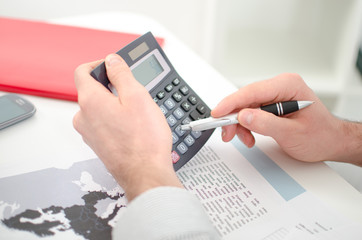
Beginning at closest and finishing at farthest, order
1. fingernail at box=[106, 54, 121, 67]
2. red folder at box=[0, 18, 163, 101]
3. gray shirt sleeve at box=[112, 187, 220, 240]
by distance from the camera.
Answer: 1. gray shirt sleeve at box=[112, 187, 220, 240]
2. fingernail at box=[106, 54, 121, 67]
3. red folder at box=[0, 18, 163, 101]

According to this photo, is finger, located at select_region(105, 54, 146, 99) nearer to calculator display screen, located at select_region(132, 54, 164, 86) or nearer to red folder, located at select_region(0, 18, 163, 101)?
calculator display screen, located at select_region(132, 54, 164, 86)

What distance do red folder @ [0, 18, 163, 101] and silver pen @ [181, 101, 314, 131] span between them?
0.23 meters

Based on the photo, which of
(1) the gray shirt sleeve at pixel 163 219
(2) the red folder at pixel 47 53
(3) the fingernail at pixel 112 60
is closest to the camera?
(1) the gray shirt sleeve at pixel 163 219

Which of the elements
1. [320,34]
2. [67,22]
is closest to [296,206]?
[67,22]

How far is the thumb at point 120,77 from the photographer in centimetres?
40

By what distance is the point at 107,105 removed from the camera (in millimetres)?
388

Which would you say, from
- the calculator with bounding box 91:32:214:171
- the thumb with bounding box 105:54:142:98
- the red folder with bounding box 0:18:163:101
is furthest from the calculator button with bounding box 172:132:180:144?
the red folder with bounding box 0:18:163:101

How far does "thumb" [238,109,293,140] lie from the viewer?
1.51 ft

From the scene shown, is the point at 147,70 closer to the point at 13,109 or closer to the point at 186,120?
the point at 186,120

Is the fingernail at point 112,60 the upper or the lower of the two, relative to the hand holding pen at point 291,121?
upper

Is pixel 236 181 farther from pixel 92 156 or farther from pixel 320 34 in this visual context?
pixel 320 34

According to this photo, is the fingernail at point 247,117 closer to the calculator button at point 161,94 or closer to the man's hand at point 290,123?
the man's hand at point 290,123

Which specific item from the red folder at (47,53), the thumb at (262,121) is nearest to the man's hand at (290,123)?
the thumb at (262,121)

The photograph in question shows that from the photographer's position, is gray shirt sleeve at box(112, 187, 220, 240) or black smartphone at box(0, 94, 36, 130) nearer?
gray shirt sleeve at box(112, 187, 220, 240)
